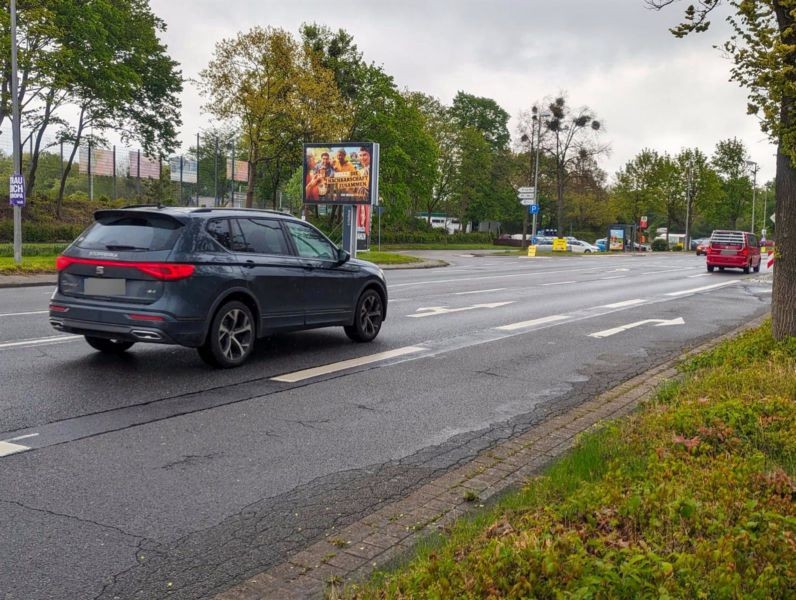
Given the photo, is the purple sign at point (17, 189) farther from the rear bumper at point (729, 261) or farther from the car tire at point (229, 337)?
the rear bumper at point (729, 261)

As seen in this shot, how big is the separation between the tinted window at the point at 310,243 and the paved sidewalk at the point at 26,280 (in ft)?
34.8

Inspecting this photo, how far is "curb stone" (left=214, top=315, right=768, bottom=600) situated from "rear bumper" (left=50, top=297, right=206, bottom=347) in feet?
11.5

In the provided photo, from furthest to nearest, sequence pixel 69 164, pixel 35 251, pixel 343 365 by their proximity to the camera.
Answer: pixel 69 164
pixel 35 251
pixel 343 365

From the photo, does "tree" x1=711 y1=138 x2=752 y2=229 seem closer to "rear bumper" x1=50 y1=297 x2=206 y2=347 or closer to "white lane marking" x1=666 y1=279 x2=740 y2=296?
"white lane marking" x1=666 y1=279 x2=740 y2=296

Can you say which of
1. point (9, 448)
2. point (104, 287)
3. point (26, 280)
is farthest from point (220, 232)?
point (26, 280)

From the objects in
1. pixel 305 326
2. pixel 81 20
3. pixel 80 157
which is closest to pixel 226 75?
pixel 81 20

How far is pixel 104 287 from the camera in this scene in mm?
7898

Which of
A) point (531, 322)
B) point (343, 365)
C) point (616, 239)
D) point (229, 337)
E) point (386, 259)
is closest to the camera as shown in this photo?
point (229, 337)

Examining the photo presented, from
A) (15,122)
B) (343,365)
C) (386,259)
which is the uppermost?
(15,122)

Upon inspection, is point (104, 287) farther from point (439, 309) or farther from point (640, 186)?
point (640, 186)

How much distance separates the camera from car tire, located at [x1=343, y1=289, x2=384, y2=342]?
1045cm

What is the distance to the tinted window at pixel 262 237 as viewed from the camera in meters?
8.67

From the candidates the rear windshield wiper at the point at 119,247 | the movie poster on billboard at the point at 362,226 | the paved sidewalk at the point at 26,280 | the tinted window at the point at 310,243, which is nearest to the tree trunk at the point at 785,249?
the tinted window at the point at 310,243

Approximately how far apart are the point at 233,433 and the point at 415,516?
7.07 feet
